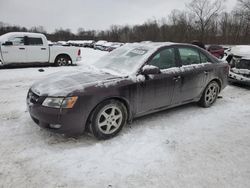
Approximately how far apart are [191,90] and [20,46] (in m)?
8.52

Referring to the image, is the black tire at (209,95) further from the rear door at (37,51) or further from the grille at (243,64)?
the rear door at (37,51)

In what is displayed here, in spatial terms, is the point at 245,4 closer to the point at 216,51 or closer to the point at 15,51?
the point at 216,51

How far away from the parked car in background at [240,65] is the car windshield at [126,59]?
3944 millimetres

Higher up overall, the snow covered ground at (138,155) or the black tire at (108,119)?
the black tire at (108,119)

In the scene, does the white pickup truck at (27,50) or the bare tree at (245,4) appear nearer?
the white pickup truck at (27,50)

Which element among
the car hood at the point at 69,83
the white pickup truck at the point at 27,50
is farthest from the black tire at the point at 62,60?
the car hood at the point at 69,83

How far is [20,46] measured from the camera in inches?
388

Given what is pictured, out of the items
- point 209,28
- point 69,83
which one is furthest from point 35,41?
point 209,28

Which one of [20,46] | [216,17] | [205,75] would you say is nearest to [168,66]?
[205,75]

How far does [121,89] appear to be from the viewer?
336 centimetres

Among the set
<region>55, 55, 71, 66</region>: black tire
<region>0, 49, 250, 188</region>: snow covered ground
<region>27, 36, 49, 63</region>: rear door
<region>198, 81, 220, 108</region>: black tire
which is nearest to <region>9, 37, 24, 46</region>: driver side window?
<region>27, 36, 49, 63</region>: rear door

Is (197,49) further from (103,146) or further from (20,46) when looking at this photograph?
(20,46)

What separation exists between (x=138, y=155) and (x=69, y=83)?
58.9 inches

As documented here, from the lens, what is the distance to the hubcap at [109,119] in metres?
3.29
